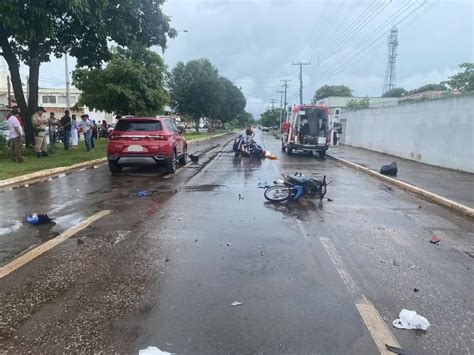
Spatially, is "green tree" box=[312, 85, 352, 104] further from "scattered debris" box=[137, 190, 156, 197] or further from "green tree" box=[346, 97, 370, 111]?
"scattered debris" box=[137, 190, 156, 197]

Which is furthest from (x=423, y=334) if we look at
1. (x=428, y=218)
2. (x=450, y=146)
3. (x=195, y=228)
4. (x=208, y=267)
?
(x=450, y=146)

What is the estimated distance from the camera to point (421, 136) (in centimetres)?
2023

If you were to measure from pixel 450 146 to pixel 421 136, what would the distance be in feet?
9.92

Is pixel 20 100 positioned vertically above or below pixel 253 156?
above

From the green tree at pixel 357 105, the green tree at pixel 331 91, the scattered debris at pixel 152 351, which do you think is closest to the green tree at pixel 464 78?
the green tree at pixel 357 105

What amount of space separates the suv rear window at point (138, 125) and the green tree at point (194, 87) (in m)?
45.3

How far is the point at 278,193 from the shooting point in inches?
400

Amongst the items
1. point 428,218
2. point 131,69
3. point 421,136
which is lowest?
point 428,218

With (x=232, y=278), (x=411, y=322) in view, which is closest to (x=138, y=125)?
(x=232, y=278)

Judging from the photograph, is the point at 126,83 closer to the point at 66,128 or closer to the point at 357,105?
the point at 66,128

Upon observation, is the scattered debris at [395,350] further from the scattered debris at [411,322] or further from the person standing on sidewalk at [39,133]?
the person standing on sidewalk at [39,133]

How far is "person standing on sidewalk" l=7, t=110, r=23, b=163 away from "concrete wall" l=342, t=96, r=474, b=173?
1534 cm

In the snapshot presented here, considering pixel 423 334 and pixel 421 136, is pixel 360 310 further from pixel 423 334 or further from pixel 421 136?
pixel 421 136

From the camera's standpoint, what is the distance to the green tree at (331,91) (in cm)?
10912
